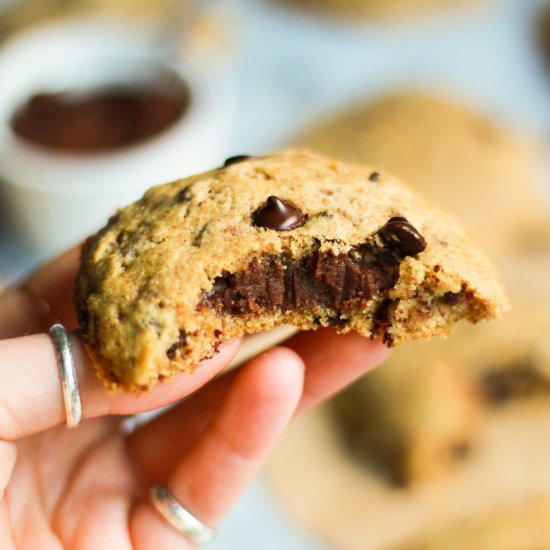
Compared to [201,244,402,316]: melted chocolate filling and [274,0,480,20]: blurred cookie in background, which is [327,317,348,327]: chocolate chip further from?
[274,0,480,20]: blurred cookie in background

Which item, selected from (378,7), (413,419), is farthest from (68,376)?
(378,7)

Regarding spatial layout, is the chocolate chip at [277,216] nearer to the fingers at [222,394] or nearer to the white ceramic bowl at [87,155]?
the fingers at [222,394]

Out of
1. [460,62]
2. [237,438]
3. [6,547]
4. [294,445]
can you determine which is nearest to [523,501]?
[294,445]

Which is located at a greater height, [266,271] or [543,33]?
[266,271]

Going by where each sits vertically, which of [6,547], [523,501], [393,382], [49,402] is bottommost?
[523,501]

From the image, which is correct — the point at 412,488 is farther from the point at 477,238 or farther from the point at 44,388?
the point at 44,388

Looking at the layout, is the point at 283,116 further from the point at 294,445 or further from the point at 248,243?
the point at 248,243

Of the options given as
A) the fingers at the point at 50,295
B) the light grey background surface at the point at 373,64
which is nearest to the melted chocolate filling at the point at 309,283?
the fingers at the point at 50,295
